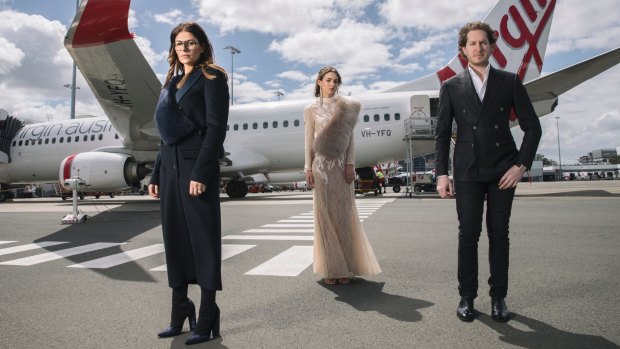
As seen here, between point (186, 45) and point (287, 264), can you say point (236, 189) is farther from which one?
point (186, 45)

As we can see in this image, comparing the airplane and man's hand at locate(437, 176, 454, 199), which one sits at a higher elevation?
the airplane

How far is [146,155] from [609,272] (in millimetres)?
14954

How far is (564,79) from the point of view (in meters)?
11.1

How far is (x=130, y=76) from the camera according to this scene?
36.8 ft

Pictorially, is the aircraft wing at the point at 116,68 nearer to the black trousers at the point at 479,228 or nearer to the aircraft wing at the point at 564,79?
the black trousers at the point at 479,228

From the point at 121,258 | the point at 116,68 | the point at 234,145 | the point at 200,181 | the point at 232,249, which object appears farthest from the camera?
the point at 234,145

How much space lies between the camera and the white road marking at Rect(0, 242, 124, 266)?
4.62 meters

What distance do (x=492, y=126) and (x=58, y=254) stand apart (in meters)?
Answer: 5.23

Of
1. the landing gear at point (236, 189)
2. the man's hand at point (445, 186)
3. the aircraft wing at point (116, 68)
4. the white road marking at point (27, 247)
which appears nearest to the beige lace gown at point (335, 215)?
the man's hand at point (445, 186)

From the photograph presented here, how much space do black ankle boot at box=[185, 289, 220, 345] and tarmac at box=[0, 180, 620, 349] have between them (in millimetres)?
63

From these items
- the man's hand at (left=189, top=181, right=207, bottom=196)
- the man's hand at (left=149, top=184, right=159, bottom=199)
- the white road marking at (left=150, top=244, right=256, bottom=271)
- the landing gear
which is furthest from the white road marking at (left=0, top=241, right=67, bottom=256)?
the landing gear

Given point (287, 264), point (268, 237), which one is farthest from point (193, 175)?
point (268, 237)

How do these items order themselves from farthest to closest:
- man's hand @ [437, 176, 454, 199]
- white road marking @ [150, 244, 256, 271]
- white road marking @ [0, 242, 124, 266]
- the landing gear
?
the landing gear, white road marking @ [150, 244, 256, 271], white road marking @ [0, 242, 124, 266], man's hand @ [437, 176, 454, 199]

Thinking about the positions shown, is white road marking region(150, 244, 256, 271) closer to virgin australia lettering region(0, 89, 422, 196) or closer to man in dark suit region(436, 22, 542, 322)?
man in dark suit region(436, 22, 542, 322)
